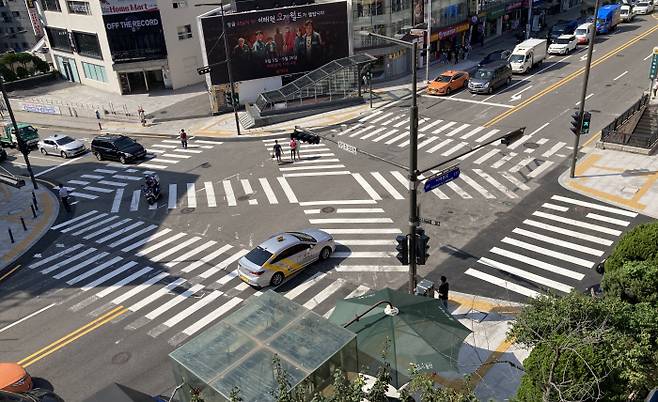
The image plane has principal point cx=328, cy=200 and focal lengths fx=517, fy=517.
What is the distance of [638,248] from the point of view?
1529 centimetres

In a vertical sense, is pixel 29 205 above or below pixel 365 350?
below

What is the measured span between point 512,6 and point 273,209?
5138 centimetres

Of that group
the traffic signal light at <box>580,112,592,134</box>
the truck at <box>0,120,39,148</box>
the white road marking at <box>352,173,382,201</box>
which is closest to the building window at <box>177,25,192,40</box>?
the truck at <box>0,120,39,148</box>

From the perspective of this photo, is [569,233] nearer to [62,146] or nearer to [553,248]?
[553,248]

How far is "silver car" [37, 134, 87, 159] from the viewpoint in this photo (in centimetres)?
3897

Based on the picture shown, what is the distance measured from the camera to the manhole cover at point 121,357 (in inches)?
688

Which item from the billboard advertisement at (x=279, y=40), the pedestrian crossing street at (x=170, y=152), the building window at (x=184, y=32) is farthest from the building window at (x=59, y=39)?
the pedestrian crossing street at (x=170, y=152)

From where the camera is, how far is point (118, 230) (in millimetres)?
26969

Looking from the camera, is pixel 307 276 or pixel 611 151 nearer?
pixel 307 276

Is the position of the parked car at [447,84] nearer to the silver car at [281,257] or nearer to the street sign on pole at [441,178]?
the silver car at [281,257]

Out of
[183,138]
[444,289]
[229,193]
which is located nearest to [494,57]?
[183,138]

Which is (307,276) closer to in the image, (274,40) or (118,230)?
(118,230)

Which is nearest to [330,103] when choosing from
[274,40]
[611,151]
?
[274,40]

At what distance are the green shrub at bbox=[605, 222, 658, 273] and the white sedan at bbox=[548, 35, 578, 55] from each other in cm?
4269
